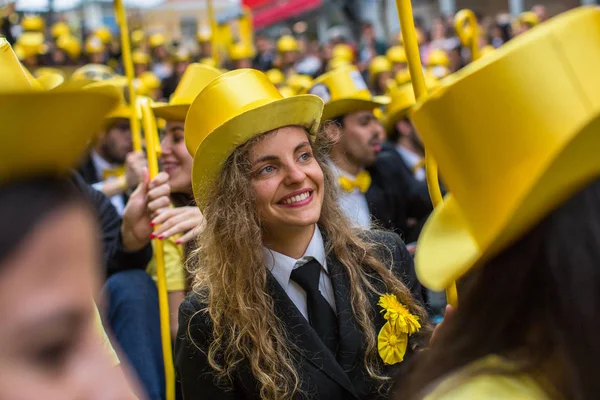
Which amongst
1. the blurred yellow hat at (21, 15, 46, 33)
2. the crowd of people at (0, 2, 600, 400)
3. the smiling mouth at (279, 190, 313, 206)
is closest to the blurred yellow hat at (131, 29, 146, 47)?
the blurred yellow hat at (21, 15, 46, 33)

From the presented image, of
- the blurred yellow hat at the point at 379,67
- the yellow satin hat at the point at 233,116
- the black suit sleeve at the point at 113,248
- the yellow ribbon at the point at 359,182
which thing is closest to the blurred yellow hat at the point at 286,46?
the blurred yellow hat at the point at 379,67

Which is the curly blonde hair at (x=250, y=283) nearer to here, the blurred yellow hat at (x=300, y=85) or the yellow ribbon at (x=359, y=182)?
the yellow ribbon at (x=359, y=182)

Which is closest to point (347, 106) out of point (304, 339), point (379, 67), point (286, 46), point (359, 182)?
point (359, 182)

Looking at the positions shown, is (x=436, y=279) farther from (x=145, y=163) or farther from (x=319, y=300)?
(x=145, y=163)

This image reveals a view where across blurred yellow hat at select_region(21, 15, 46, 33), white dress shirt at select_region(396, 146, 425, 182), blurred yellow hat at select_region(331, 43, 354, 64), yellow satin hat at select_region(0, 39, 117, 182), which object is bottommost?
white dress shirt at select_region(396, 146, 425, 182)

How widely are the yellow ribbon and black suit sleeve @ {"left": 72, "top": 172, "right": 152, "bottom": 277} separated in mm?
1644

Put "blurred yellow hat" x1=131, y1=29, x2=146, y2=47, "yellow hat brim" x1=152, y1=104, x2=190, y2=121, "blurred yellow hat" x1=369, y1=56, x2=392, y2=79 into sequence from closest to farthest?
1. "yellow hat brim" x1=152, y1=104, x2=190, y2=121
2. "blurred yellow hat" x1=369, y1=56, x2=392, y2=79
3. "blurred yellow hat" x1=131, y1=29, x2=146, y2=47

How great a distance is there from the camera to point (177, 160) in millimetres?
3818

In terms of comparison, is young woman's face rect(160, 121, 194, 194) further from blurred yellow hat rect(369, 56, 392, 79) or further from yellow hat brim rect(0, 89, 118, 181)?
blurred yellow hat rect(369, 56, 392, 79)

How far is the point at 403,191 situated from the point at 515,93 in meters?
4.17

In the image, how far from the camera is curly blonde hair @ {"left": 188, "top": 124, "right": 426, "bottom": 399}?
7.88 feet

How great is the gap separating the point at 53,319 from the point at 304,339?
5.62 feet

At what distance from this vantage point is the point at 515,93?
1.16 meters

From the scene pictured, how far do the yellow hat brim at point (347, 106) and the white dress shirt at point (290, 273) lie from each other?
2.50 meters
